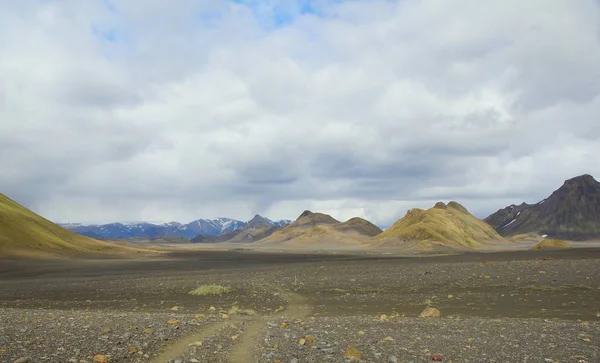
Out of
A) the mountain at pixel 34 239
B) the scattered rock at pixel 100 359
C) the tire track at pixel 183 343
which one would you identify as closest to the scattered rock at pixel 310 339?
the tire track at pixel 183 343

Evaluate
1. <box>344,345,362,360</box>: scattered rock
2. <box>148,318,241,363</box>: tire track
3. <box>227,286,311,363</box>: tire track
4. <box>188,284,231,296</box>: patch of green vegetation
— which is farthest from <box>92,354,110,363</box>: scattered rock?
<box>188,284,231,296</box>: patch of green vegetation

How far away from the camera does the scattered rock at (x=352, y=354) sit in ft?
43.2

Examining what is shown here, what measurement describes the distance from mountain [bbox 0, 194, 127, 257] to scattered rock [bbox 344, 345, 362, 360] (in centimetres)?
10139

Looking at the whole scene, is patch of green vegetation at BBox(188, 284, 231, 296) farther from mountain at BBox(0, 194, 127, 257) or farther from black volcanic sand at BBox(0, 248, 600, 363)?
mountain at BBox(0, 194, 127, 257)

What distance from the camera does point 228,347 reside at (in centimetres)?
1469

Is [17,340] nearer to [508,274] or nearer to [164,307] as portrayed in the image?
[164,307]

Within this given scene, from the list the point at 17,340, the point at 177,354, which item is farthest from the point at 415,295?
the point at 17,340

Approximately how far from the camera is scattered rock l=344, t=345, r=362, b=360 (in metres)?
13.2

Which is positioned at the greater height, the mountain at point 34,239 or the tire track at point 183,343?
the mountain at point 34,239

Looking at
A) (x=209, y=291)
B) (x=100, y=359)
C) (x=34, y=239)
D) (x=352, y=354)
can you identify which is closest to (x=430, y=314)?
(x=352, y=354)

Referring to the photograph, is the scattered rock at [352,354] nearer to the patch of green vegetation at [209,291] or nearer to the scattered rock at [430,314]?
the scattered rock at [430,314]

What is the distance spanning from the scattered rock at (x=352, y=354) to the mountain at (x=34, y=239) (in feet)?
333

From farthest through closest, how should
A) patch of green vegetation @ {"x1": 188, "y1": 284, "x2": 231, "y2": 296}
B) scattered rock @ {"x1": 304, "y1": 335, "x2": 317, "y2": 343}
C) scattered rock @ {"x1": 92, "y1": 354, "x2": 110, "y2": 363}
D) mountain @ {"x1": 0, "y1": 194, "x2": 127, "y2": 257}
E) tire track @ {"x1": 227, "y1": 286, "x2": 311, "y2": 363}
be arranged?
mountain @ {"x1": 0, "y1": 194, "x2": 127, "y2": 257} → patch of green vegetation @ {"x1": 188, "y1": 284, "x2": 231, "y2": 296} → scattered rock @ {"x1": 304, "y1": 335, "x2": 317, "y2": 343} → tire track @ {"x1": 227, "y1": 286, "x2": 311, "y2": 363} → scattered rock @ {"x1": 92, "y1": 354, "x2": 110, "y2": 363}

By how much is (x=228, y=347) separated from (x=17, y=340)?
6.03 metres
